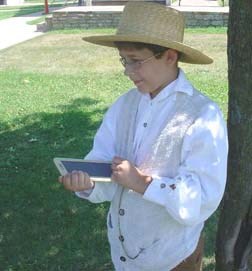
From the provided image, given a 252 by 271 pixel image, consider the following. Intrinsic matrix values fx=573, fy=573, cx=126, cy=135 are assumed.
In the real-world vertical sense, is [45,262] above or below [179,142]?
below

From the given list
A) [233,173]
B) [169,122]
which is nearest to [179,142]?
[169,122]

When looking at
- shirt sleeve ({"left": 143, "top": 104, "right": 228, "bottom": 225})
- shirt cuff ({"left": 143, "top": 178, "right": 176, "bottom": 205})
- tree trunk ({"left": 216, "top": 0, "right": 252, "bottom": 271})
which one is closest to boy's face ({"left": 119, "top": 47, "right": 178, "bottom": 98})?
shirt sleeve ({"left": 143, "top": 104, "right": 228, "bottom": 225})

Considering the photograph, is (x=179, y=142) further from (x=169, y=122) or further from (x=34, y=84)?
(x=34, y=84)

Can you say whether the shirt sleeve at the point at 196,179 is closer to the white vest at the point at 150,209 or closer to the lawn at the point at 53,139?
the white vest at the point at 150,209

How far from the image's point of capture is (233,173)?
2.64 meters

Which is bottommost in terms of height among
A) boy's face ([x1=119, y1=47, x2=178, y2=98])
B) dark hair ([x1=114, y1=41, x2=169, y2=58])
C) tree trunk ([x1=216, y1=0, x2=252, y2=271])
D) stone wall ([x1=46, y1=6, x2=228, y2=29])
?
stone wall ([x1=46, y1=6, x2=228, y2=29])

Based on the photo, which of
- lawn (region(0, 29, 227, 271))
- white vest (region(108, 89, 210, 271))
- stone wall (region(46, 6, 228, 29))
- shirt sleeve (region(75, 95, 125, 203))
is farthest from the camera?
stone wall (region(46, 6, 228, 29))

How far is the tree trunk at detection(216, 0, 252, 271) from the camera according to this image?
8.24 feet

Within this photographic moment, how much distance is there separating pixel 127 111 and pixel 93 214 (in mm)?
2233

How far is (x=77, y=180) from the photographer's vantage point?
78.7 inches

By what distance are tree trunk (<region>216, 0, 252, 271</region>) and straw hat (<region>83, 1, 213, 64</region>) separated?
42cm

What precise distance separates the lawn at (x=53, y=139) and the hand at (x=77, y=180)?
1.79m

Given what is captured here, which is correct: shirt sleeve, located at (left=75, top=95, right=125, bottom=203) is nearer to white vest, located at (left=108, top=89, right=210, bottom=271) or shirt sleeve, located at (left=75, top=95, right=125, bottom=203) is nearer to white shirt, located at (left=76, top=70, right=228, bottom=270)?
white vest, located at (left=108, top=89, right=210, bottom=271)

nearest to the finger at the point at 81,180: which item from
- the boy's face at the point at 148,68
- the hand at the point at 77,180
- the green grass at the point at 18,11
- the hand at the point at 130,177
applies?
the hand at the point at 77,180
